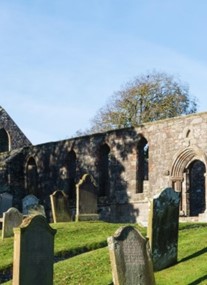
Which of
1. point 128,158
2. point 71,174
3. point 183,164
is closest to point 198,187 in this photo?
point 128,158

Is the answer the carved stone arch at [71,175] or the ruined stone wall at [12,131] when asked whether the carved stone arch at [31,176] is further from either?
the ruined stone wall at [12,131]

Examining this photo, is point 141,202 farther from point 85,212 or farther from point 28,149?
point 28,149

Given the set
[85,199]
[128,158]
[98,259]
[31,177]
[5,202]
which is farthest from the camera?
[31,177]

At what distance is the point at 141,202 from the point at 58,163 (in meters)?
5.60

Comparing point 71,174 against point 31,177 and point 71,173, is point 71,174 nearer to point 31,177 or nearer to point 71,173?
point 71,173

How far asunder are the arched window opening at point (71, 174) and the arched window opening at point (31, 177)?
7.77 feet

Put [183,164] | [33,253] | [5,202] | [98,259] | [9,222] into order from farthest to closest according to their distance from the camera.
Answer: [183,164]
[5,202]
[9,222]
[98,259]
[33,253]

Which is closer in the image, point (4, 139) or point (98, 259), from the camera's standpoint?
point (98, 259)

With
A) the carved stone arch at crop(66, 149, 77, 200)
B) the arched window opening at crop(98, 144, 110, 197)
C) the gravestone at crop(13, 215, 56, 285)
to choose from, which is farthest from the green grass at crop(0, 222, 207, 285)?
the carved stone arch at crop(66, 149, 77, 200)

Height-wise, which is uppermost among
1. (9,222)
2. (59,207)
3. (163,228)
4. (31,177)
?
(31,177)

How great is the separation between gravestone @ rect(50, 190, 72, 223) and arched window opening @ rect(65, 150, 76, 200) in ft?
27.7

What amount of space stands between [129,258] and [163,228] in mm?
2217

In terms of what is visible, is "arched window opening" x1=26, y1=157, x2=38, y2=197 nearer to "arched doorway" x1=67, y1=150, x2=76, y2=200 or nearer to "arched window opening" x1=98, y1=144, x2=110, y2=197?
"arched doorway" x1=67, y1=150, x2=76, y2=200

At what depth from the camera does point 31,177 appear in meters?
33.8
